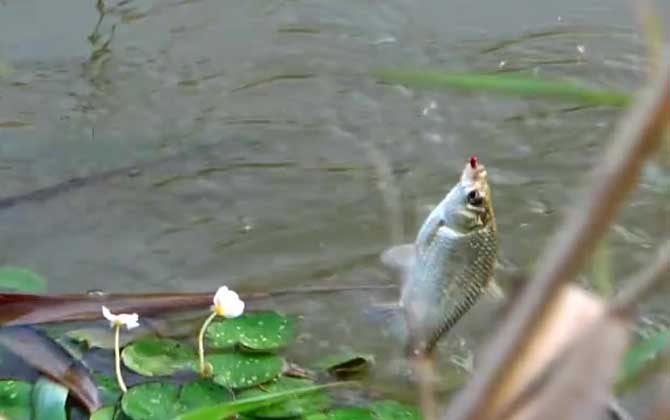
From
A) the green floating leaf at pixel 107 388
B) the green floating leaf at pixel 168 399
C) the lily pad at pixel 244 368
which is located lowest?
the green floating leaf at pixel 107 388

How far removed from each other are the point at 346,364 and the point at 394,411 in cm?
21

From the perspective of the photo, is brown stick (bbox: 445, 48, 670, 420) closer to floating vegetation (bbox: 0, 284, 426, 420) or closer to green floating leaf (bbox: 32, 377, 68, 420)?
floating vegetation (bbox: 0, 284, 426, 420)

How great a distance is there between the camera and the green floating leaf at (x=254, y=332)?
2150 millimetres

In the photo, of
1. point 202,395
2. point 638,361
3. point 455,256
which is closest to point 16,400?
point 202,395

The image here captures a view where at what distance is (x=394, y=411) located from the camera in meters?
2.04

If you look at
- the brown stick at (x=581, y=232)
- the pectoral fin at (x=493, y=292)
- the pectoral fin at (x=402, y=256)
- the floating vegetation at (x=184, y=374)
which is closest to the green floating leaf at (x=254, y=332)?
the floating vegetation at (x=184, y=374)

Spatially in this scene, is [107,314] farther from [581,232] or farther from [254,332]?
[581,232]

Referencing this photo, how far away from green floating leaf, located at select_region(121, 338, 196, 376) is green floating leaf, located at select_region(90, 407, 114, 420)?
4.3 inches

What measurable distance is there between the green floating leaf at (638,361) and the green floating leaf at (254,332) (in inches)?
48.3

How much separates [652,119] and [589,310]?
0.12 m

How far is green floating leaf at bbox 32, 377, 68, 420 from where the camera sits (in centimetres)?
204

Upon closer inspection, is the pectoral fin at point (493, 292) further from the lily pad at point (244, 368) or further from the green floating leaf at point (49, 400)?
the green floating leaf at point (49, 400)

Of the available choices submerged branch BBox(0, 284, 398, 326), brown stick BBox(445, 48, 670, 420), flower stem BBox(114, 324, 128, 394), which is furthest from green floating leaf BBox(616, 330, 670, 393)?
submerged branch BBox(0, 284, 398, 326)

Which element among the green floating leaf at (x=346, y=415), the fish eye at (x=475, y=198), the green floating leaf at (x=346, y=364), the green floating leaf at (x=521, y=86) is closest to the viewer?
the green floating leaf at (x=521, y=86)
